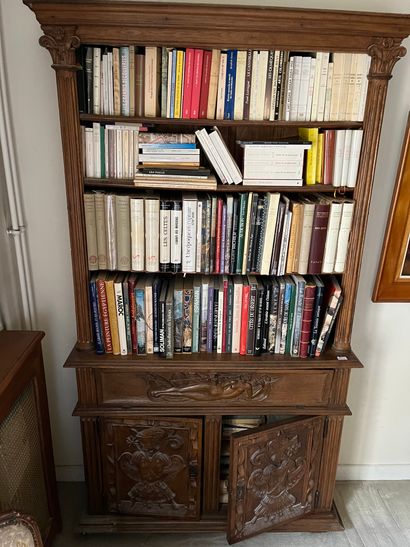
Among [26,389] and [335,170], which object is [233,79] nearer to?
[335,170]

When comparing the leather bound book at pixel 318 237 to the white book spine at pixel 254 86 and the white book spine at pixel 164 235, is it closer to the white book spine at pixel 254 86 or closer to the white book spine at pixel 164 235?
the white book spine at pixel 254 86

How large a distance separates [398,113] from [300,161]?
0.50 meters

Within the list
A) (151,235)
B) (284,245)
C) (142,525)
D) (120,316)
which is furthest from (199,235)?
(142,525)

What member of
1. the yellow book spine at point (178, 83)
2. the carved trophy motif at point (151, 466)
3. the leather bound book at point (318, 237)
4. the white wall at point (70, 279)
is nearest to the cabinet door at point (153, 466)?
the carved trophy motif at point (151, 466)

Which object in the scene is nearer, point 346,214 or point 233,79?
point 233,79

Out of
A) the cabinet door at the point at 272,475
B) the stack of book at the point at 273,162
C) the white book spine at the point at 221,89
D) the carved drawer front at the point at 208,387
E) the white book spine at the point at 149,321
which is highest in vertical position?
the white book spine at the point at 221,89

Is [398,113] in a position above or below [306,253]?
above

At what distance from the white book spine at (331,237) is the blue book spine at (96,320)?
2.70 ft

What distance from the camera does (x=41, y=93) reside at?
64.9 inches

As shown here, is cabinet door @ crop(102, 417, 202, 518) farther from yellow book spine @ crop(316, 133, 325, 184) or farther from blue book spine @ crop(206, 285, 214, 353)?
yellow book spine @ crop(316, 133, 325, 184)

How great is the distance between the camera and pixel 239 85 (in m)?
1.44

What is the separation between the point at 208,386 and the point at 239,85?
106 cm

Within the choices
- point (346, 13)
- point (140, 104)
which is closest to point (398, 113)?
point (346, 13)

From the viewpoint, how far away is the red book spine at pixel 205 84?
4.64ft
